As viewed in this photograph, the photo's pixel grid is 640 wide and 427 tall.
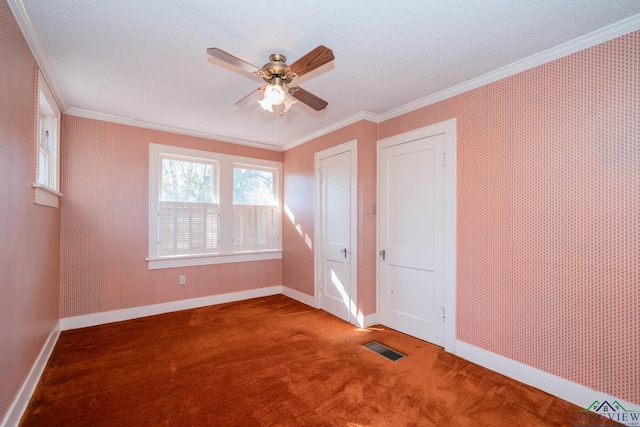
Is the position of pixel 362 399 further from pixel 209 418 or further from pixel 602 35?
pixel 602 35

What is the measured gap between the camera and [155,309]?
3.87 meters

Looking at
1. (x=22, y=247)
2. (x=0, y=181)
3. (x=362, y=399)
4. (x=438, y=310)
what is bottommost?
(x=362, y=399)

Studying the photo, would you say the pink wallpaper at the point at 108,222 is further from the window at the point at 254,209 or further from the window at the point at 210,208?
the window at the point at 254,209

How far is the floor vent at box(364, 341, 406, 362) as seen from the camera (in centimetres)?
269

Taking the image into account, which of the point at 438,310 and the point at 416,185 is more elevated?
the point at 416,185

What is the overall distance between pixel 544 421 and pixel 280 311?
2.92 m

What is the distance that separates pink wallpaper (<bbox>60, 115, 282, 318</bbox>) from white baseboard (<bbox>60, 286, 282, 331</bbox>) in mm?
61

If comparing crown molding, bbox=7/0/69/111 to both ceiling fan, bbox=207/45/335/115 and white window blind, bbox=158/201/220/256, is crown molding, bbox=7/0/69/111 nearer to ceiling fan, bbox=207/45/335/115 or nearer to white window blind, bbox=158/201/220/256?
ceiling fan, bbox=207/45/335/115

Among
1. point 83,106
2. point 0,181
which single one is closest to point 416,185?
point 0,181

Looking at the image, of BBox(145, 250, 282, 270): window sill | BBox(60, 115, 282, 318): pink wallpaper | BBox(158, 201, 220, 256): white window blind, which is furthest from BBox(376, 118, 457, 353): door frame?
BBox(60, 115, 282, 318): pink wallpaper

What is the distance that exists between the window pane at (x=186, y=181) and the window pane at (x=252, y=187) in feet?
1.32

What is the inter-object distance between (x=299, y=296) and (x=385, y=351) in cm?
194

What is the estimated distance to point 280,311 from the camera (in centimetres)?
399

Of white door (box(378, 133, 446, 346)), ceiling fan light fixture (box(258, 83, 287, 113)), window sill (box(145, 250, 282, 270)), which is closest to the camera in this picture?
ceiling fan light fixture (box(258, 83, 287, 113))
